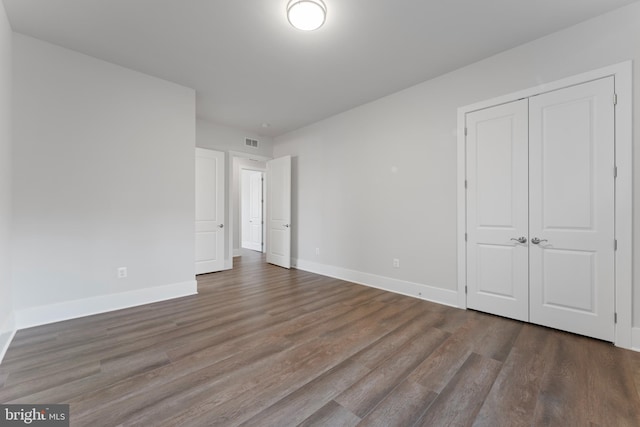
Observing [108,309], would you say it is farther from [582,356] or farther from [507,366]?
[582,356]

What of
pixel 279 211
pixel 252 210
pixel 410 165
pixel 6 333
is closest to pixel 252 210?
pixel 252 210

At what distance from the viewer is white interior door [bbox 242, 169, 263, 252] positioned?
8.26 metres

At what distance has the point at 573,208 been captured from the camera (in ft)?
8.16

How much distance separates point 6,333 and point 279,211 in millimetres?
4092

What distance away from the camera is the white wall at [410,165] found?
8.05 feet

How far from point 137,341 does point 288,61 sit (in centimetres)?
327

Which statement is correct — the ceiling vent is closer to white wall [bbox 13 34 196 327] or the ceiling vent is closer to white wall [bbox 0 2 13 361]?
white wall [bbox 13 34 196 327]

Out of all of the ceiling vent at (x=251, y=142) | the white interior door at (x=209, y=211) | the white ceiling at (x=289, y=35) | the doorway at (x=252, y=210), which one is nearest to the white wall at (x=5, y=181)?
the white ceiling at (x=289, y=35)

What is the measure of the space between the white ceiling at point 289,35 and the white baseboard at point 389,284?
2.79 m

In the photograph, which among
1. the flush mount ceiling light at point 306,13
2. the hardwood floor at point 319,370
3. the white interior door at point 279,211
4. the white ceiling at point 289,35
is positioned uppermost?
the white ceiling at point 289,35

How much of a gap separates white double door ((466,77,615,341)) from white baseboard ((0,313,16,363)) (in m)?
4.45
